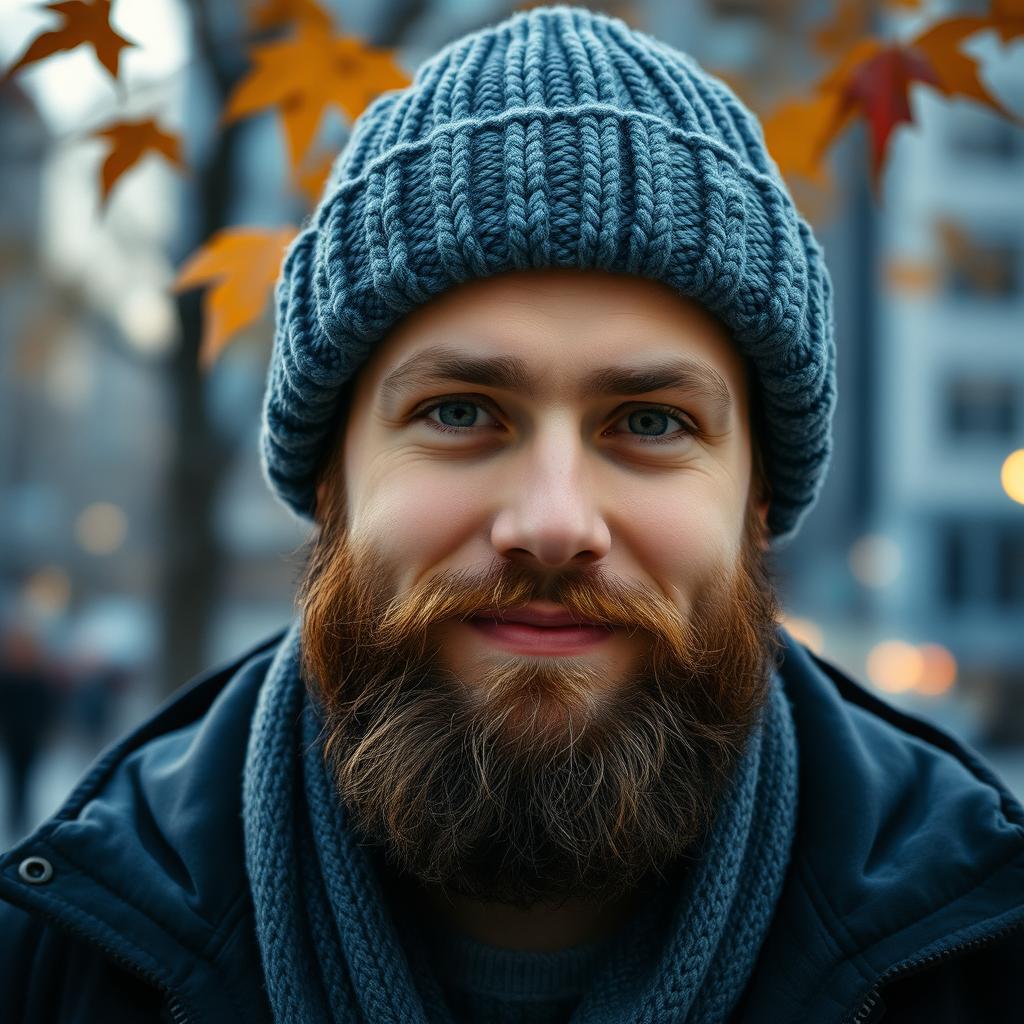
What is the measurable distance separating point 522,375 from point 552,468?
166 millimetres

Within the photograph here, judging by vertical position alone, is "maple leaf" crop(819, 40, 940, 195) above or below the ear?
above

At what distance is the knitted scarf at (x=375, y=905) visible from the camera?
1827 millimetres

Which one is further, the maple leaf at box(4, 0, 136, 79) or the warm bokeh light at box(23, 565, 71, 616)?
the warm bokeh light at box(23, 565, 71, 616)

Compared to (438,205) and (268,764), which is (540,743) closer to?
(268,764)

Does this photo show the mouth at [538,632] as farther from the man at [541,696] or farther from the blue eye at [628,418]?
the blue eye at [628,418]

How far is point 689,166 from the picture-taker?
196cm

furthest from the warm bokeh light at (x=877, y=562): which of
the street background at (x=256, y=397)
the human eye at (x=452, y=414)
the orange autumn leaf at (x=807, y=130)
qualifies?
the human eye at (x=452, y=414)

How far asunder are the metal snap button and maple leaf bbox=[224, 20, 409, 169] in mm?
Answer: 1600

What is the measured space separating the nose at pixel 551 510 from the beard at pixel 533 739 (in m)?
0.04

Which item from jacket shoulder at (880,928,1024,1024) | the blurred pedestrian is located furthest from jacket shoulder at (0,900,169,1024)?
the blurred pedestrian

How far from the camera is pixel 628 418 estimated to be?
1.96 meters

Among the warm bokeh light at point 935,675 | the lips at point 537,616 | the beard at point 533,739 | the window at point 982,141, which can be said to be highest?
the lips at point 537,616

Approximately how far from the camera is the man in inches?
72.7

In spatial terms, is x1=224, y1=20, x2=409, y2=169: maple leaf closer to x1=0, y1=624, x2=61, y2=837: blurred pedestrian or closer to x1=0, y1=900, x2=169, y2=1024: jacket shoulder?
x1=0, y1=900, x2=169, y2=1024: jacket shoulder
